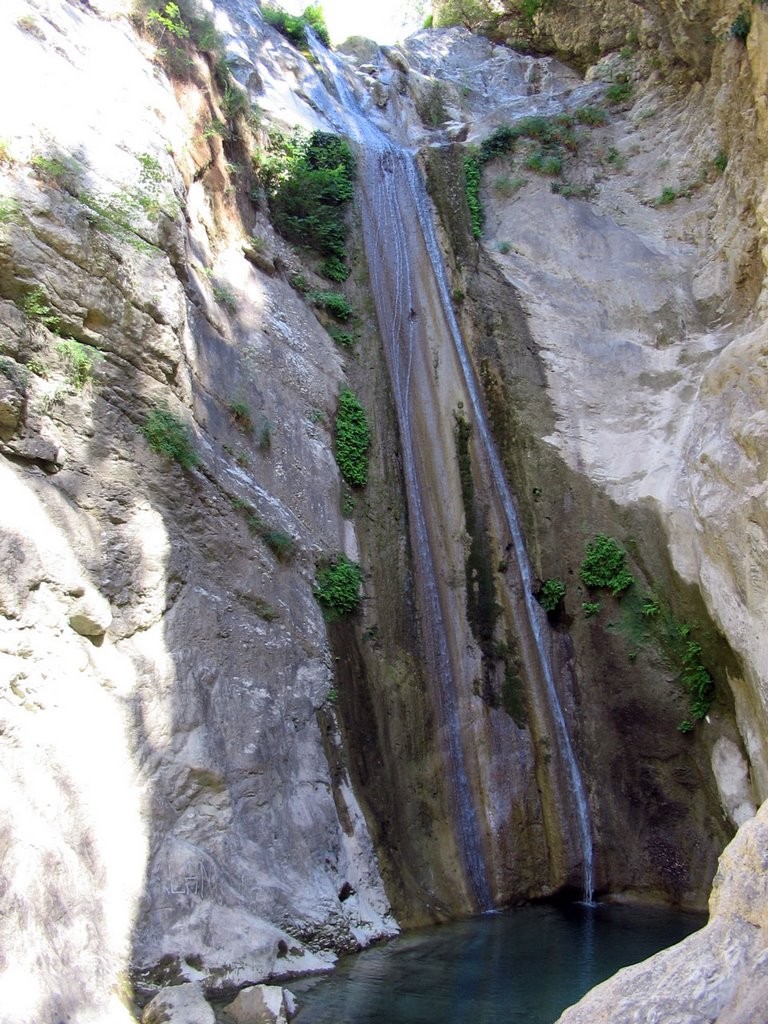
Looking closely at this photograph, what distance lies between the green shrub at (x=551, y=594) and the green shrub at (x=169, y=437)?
20.3ft

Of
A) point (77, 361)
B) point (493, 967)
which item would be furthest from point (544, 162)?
point (493, 967)

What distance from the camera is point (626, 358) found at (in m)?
15.6

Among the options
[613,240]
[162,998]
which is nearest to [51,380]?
[162,998]

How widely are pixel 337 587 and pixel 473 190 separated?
11686 mm

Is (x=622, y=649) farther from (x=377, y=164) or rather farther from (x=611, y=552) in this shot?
(x=377, y=164)

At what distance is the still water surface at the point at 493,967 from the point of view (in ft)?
24.9

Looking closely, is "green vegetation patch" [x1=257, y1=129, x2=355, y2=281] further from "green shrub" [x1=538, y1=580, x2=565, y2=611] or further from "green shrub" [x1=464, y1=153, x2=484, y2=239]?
"green shrub" [x1=538, y1=580, x2=565, y2=611]

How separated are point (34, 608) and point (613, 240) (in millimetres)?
14326

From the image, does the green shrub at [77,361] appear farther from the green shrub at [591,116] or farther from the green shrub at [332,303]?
the green shrub at [591,116]

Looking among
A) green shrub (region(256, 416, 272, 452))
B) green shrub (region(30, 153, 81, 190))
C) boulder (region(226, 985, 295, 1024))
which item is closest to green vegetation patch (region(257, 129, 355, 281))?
green shrub (region(256, 416, 272, 452))

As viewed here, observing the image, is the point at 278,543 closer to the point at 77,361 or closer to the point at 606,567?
the point at 77,361

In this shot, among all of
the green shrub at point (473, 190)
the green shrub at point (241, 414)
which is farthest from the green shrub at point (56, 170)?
the green shrub at point (473, 190)

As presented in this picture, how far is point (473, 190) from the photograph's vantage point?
63.9 ft

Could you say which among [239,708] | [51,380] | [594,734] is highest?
[51,380]
